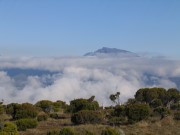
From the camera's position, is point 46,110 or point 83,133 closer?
point 83,133

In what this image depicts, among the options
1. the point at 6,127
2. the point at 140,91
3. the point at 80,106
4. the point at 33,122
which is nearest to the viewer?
the point at 6,127

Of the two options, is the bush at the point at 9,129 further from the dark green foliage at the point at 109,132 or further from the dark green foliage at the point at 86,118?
the dark green foliage at the point at 86,118

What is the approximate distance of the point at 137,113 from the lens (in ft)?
126

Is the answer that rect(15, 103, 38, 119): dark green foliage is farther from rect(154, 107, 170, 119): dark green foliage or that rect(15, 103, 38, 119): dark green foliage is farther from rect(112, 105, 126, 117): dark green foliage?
rect(154, 107, 170, 119): dark green foliage

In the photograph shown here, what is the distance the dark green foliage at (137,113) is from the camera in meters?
38.1

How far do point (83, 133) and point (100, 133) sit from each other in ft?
3.94

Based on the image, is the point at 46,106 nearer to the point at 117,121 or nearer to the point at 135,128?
the point at 117,121

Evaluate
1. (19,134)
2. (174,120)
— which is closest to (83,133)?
(19,134)

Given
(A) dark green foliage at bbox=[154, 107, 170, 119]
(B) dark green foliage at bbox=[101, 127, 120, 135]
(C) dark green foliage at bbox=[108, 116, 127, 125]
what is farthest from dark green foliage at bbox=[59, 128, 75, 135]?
(A) dark green foliage at bbox=[154, 107, 170, 119]

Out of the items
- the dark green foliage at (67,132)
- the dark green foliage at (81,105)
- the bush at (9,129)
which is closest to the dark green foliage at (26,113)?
the dark green foliage at (81,105)

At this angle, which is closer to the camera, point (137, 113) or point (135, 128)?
point (135, 128)

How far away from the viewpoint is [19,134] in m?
32.6

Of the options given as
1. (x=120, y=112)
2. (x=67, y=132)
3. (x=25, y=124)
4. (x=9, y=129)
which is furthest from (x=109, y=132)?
(x=120, y=112)

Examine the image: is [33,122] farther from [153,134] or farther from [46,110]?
[46,110]
